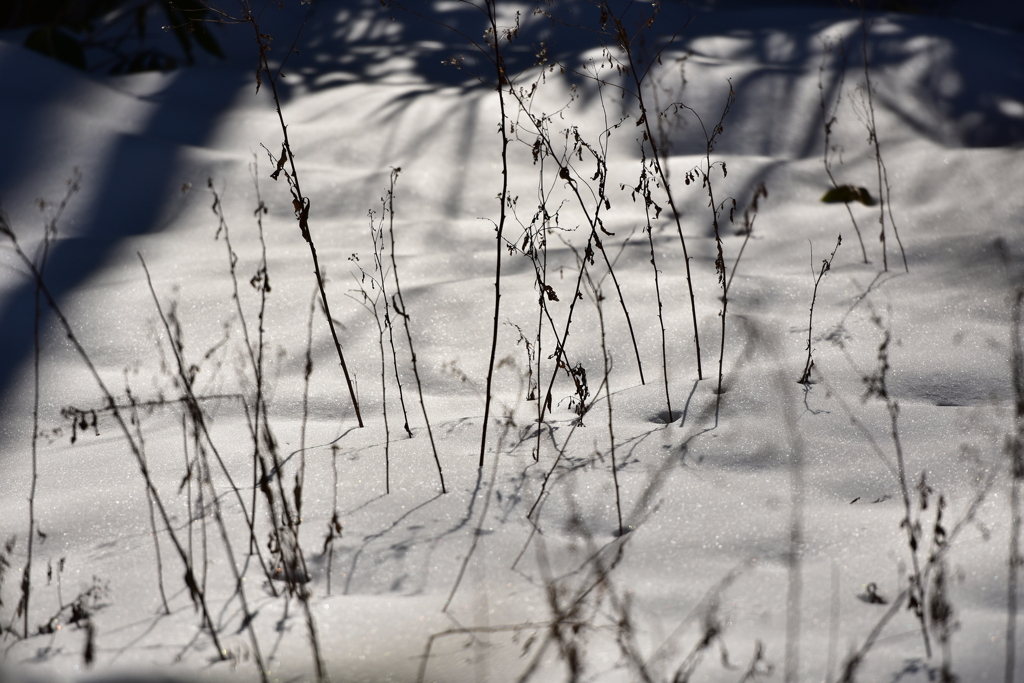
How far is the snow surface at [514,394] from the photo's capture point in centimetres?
125

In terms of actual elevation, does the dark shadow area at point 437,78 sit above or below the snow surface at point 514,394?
above

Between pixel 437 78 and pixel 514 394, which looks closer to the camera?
pixel 514 394

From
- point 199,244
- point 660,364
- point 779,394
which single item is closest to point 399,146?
point 199,244

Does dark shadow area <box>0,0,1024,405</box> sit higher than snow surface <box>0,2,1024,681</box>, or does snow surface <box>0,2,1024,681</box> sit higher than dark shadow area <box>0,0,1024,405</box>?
dark shadow area <box>0,0,1024,405</box>

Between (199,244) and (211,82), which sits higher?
(211,82)

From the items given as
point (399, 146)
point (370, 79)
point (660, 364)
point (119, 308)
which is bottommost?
point (660, 364)

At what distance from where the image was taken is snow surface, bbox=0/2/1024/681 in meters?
1.25

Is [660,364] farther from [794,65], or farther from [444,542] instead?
[794,65]

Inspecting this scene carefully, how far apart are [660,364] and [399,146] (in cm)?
281

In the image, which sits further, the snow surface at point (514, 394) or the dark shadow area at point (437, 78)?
the dark shadow area at point (437, 78)

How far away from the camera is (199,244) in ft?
11.2

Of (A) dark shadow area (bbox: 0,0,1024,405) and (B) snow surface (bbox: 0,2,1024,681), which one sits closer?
(B) snow surface (bbox: 0,2,1024,681)

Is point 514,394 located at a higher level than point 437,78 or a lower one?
lower

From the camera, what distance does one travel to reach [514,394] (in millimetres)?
2262
